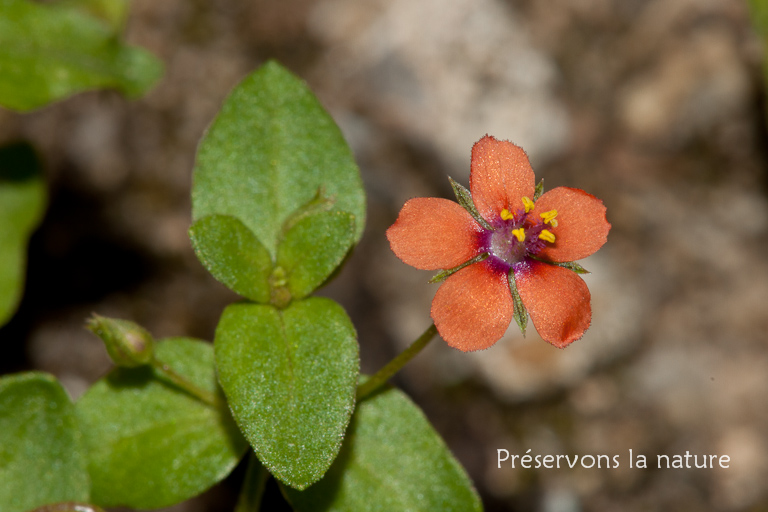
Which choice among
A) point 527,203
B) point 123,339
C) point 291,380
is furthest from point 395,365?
point 123,339

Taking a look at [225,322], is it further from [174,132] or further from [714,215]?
[714,215]

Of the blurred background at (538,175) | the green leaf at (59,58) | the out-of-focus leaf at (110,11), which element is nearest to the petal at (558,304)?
the blurred background at (538,175)

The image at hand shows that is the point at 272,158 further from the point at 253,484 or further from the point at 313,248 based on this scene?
the point at 253,484

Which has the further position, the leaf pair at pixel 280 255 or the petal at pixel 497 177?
the leaf pair at pixel 280 255

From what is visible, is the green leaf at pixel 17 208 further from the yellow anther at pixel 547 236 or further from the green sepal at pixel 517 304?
the yellow anther at pixel 547 236

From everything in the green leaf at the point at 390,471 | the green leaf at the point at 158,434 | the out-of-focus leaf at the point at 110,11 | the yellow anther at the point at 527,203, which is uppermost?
the yellow anther at the point at 527,203

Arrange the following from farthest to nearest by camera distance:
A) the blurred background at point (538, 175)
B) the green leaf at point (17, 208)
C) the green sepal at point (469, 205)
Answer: the blurred background at point (538, 175), the green leaf at point (17, 208), the green sepal at point (469, 205)

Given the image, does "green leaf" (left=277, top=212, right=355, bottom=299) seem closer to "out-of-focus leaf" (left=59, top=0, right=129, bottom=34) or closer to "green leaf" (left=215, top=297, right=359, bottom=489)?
"green leaf" (left=215, top=297, right=359, bottom=489)
